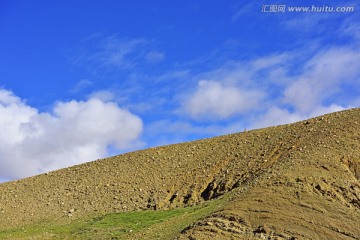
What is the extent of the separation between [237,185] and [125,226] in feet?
23.3

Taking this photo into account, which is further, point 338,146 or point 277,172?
point 338,146

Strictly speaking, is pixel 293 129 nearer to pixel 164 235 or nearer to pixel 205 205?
pixel 205 205

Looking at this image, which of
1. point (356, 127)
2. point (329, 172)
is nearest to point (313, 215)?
point (329, 172)

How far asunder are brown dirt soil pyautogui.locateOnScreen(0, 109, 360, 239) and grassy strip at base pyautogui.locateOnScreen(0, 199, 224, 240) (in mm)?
1564

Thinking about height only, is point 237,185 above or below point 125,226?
above

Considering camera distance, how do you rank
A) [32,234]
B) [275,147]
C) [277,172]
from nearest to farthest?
[277,172] → [32,234] → [275,147]

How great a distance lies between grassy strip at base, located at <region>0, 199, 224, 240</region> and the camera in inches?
1087

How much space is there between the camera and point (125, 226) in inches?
1244

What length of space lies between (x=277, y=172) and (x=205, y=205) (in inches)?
196

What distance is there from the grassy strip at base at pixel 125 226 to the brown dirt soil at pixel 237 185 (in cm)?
156

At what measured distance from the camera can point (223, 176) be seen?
3541 cm

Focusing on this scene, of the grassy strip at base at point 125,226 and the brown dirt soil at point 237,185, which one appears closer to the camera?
the brown dirt soil at point 237,185

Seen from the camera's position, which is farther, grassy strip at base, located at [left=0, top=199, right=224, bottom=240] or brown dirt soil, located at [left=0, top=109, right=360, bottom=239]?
grassy strip at base, located at [left=0, top=199, right=224, bottom=240]

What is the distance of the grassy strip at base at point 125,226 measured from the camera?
90.6 feet
